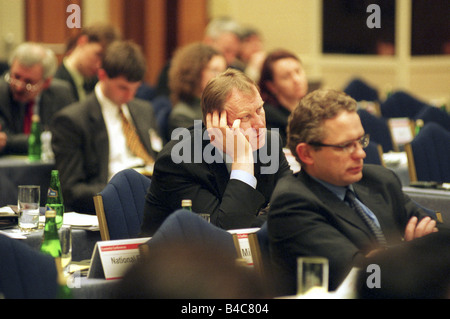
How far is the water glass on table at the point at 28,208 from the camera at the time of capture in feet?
10.1

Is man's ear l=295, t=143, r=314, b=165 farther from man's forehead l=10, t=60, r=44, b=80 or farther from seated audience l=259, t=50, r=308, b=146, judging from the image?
man's forehead l=10, t=60, r=44, b=80

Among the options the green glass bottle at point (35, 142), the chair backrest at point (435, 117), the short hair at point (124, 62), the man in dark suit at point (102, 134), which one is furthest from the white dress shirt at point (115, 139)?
the chair backrest at point (435, 117)

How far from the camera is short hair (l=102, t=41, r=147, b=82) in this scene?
459cm

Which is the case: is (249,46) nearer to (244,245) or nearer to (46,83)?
(46,83)

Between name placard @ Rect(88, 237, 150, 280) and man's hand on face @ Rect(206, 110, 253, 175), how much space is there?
598 mm

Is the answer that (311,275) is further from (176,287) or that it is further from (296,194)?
(176,287)

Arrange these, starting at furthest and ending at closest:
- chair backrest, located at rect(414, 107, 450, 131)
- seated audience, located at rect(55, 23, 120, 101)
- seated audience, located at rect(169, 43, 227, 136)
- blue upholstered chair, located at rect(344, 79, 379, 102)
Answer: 1. blue upholstered chair, located at rect(344, 79, 379, 102)
2. seated audience, located at rect(55, 23, 120, 101)
3. chair backrest, located at rect(414, 107, 450, 131)
4. seated audience, located at rect(169, 43, 227, 136)

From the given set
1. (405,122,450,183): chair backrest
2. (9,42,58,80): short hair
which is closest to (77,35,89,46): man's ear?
(9,42,58,80): short hair

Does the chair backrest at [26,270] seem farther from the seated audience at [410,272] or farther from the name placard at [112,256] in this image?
the seated audience at [410,272]

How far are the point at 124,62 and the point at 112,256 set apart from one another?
2383 mm

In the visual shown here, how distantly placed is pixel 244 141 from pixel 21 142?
279 cm

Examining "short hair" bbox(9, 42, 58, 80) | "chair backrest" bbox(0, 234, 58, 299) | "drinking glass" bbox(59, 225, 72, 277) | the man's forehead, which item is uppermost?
"short hair" bbox(9, 42, 58, 80)

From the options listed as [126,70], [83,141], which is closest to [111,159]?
[83,141]

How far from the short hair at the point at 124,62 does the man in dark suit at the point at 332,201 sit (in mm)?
2251
